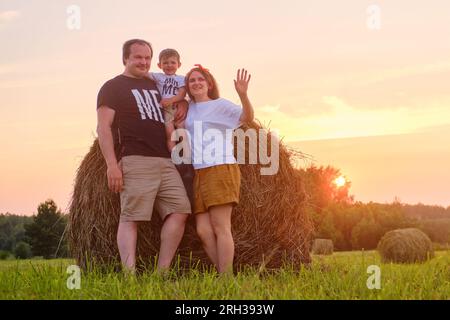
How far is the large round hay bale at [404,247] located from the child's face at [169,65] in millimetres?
6632

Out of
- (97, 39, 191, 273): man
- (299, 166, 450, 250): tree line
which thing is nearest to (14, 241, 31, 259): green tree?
(299, 166, 450, 250): tree line

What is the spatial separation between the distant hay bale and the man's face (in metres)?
7.09

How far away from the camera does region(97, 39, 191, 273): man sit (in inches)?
200

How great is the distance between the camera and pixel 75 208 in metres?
6.05

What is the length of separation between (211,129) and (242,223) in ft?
3.83

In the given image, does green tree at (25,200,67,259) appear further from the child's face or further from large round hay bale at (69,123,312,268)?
the child's face

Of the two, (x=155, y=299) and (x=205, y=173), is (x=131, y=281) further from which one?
(x=205, y=173)

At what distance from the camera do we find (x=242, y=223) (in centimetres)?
591

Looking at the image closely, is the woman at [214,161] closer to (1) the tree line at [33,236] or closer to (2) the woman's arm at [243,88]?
(2) the woman's arm at [243,88]

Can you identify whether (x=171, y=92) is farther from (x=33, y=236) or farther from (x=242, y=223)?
(x=33, y=236)
